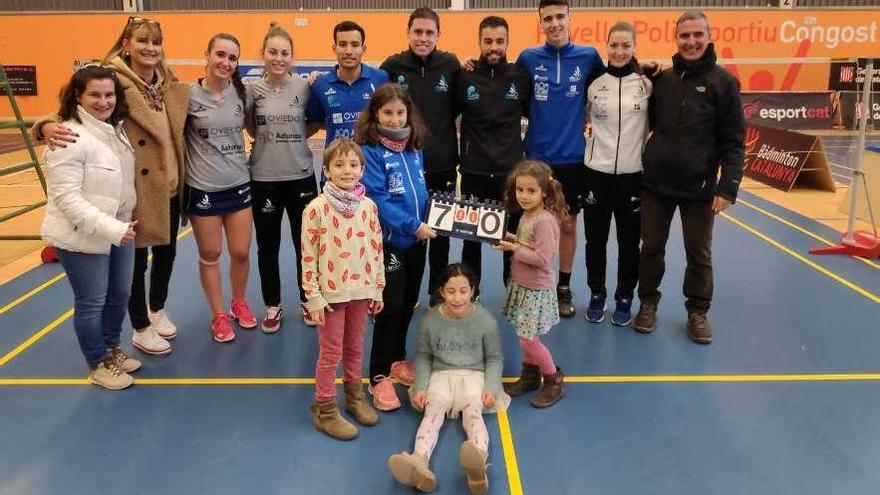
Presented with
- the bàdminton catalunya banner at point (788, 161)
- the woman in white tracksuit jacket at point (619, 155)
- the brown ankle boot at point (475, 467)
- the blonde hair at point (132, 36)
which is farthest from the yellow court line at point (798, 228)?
the blonde hair at point (132, 36)

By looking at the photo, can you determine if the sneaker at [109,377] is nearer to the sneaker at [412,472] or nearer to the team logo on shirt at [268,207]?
the team logo on shirt at [268,207]

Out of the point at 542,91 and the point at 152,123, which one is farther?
the point at 542,91

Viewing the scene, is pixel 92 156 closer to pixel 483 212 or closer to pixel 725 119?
pixel 483 212

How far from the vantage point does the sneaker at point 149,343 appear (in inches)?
158

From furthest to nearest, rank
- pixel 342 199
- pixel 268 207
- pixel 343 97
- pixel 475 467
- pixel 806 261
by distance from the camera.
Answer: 1. pixel 806 261
2. pixel 268 207
3. pixel 343 97
4. pixel 342 199
5. pixel 475 467

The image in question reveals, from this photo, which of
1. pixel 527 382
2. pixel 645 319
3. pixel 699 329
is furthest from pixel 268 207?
pixel 699 329

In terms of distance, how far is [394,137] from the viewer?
10.4 ft

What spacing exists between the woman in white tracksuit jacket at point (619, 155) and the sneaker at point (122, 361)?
3.00 metres

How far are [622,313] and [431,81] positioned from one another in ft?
6.70

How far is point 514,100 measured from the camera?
410 centimetres

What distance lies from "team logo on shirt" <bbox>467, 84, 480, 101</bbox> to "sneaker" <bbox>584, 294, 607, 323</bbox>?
5.28 feet

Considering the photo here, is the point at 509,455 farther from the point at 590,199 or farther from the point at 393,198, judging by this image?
the point at 590,199

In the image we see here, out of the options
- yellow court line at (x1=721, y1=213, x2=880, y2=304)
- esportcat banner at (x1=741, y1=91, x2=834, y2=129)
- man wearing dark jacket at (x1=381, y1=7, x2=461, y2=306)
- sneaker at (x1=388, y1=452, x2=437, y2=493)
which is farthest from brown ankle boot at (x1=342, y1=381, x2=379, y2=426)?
esportcat banner at (x1=741, y1=91, x2=834, y2=129)

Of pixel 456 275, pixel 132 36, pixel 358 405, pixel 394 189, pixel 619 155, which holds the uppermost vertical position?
Result: pixel 132 36
